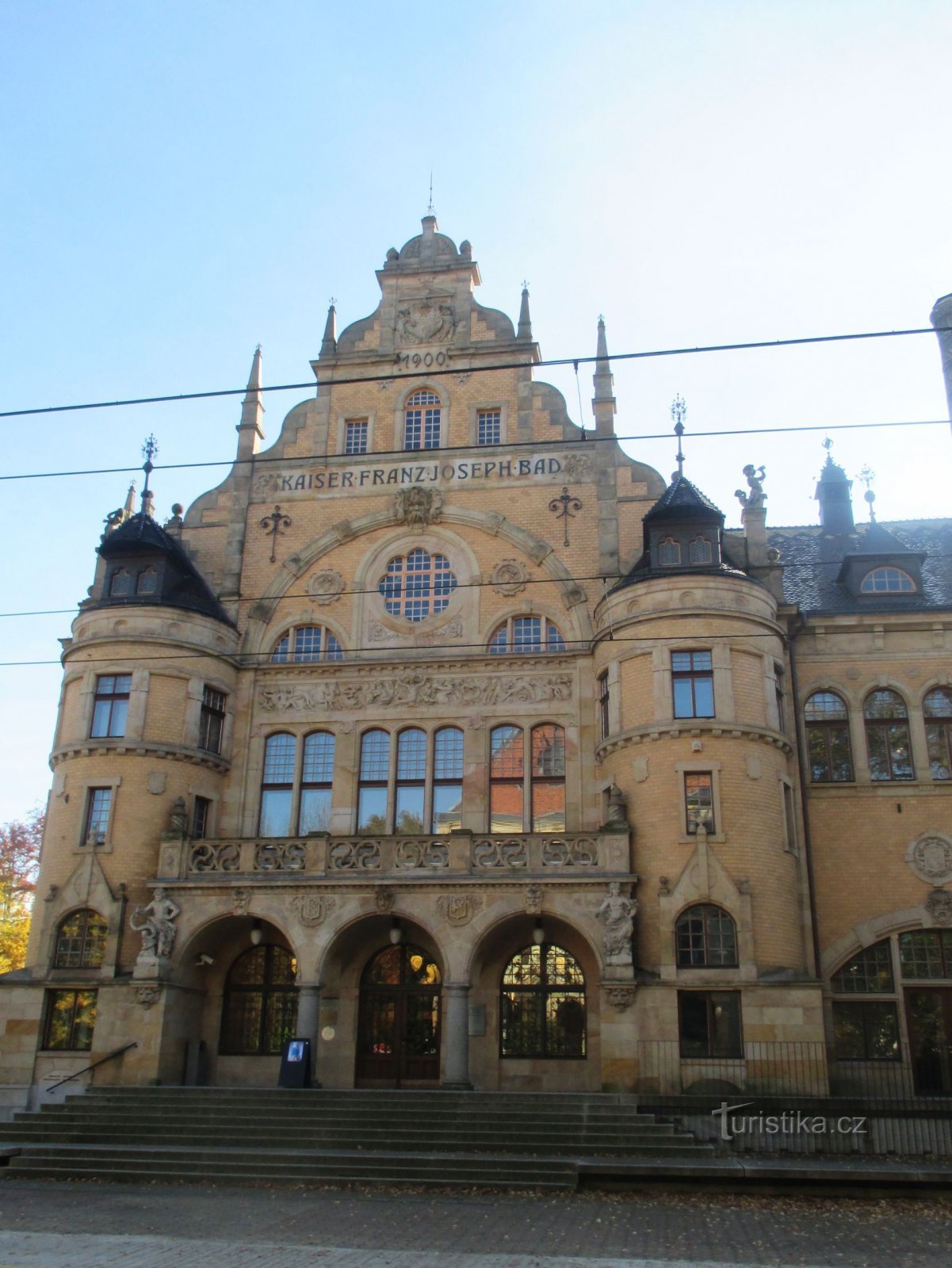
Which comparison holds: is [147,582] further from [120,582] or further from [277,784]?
[277,784]

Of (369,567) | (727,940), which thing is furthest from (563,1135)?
(369,567)

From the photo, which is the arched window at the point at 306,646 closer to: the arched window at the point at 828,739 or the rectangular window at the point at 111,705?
the rectangular window at the point at 111,705

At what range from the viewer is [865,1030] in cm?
2391

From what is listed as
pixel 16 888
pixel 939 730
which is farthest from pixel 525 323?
pixel 16 888

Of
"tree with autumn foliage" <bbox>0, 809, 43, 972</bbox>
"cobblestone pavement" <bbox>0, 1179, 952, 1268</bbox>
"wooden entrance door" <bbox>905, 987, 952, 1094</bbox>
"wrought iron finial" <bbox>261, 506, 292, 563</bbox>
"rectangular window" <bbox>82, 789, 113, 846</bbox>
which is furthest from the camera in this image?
"tree with autumn foliage" <bbox>0, 809, 43, 972</bbox>

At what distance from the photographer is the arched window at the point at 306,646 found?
1114 inches

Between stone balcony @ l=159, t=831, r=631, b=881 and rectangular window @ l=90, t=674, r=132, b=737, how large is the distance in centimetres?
311

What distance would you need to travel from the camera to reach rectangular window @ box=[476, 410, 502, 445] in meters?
29.8

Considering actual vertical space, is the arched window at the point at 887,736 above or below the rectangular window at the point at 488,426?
below

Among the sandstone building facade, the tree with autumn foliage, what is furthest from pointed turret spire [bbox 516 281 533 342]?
the tree with autumn foliage

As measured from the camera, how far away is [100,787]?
25688 mm

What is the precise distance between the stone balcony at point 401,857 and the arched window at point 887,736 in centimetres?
629

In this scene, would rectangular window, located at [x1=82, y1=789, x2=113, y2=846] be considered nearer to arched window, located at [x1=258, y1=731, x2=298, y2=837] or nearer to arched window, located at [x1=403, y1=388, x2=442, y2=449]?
arched window, located at [x1=258, y1=731, x2=298, y2=837]

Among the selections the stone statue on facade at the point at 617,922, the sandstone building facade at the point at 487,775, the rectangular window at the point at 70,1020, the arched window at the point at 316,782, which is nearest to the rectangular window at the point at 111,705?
the sandstone building facade at the point at 487,775
